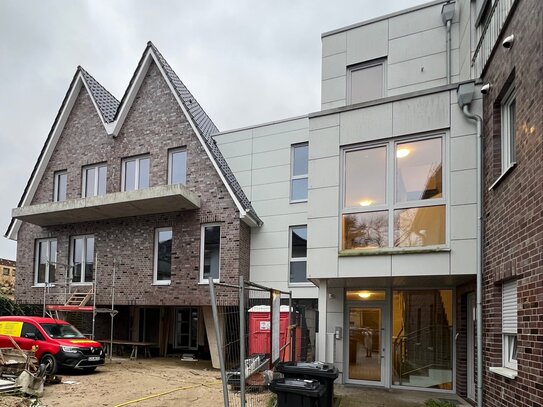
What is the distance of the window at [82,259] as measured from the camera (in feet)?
56.3

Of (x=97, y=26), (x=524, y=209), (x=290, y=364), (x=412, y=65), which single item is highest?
(x=97, y=26)

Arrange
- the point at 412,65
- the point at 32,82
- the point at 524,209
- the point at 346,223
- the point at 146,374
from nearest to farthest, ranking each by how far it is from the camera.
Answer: the point at 524,209 → the point at 346,223 → the point at 412,65 → the point at 146,374 → the point at 32,82

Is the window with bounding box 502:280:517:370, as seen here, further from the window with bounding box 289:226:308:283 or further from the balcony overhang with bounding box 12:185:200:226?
the balcony overhang with bounding box 12:185:200:226

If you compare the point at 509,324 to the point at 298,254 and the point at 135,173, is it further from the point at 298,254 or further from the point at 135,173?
the point at 135,173

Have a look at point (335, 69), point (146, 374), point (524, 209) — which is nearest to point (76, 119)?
point (146, 374)

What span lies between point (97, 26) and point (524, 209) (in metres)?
15.5

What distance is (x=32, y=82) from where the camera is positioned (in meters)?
25.3

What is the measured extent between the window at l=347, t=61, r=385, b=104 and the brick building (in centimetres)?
248

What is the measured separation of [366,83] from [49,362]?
10.9 metres

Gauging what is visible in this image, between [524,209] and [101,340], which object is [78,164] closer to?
[101,340]

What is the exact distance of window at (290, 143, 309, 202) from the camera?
1559 centimetres

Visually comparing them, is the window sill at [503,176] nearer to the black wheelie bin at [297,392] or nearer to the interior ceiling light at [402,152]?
the interior ceiling light at [402,152]

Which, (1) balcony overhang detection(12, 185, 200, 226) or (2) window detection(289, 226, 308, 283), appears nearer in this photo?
(1) balcony overhang detection(12, 185, 200, 226)

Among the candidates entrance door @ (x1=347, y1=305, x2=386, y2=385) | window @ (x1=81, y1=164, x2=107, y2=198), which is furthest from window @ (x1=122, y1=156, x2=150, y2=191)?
entrance door @ (x1=347, y1=305, x2=386, y2=385)
